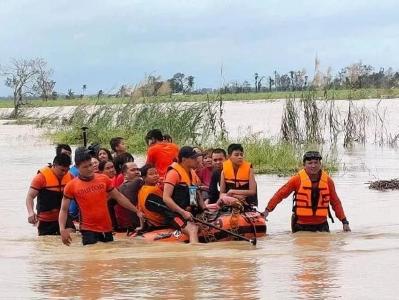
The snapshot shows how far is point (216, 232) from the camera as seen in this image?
37.0 ft

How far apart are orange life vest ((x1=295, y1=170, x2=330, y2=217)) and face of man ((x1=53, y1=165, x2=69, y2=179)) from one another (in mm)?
2683

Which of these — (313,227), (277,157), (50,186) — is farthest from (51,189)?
(277,157)

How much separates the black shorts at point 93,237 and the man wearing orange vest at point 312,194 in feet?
6.47

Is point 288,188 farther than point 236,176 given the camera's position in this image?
No

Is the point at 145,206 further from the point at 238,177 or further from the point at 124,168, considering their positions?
the point at 238,177

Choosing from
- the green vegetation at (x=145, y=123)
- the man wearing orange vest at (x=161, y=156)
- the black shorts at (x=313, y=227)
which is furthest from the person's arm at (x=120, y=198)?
the green vegetation at (x=145, y=123)

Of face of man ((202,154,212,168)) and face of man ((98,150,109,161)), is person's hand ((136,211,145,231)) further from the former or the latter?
face of man ((202,154,212,168))

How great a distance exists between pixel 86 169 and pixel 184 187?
1333 millimetres

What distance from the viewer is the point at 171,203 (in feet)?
35.7

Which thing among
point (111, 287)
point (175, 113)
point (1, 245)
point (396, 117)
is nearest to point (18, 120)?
point (396, 117)

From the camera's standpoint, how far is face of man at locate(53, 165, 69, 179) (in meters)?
11.1

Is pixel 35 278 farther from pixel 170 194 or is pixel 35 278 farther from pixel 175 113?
pixel 175 113

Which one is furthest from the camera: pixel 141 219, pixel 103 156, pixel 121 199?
pixel 103 156

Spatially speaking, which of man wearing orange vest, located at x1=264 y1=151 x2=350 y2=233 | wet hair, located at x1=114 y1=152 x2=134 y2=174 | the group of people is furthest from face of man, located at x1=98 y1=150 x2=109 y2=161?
man wearing orange vest, located at x1=264 y1=151 x2=350 y2=233
